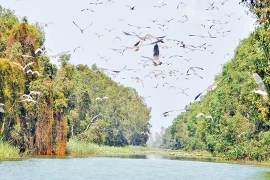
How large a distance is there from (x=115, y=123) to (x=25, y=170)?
86.6 m

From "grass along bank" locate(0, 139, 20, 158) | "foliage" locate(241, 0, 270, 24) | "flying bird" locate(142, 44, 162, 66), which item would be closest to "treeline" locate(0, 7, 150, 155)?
"grass along bank" locate(0, 139, 20, 158)

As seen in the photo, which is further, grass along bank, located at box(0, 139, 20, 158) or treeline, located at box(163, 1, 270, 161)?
treeline, located at box(163, 1, 270, 161)

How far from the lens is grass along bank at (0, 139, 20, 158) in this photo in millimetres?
42500

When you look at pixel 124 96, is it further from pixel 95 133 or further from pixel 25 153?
pixel 25 153

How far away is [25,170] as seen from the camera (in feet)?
101

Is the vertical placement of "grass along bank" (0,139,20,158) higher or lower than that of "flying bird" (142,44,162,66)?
lower

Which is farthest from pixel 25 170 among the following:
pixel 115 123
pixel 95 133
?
pixel 115 123

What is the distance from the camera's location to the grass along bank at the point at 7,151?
1673 inches

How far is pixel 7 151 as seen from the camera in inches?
1704

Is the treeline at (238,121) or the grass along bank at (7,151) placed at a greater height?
the treeline at (238,121)

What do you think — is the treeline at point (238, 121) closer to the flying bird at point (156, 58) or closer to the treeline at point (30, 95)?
the treeline at point (30, 95)

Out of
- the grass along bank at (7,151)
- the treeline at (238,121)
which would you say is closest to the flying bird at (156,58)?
the grass along bank at (7,151)

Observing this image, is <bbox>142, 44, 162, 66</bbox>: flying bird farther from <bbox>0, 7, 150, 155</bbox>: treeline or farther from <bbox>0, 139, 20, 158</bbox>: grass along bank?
<bbox>0, 139, 20, 158</bbox>: grass along bank

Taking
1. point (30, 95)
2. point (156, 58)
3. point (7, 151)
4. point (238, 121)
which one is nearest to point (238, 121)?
point (238, 121)
